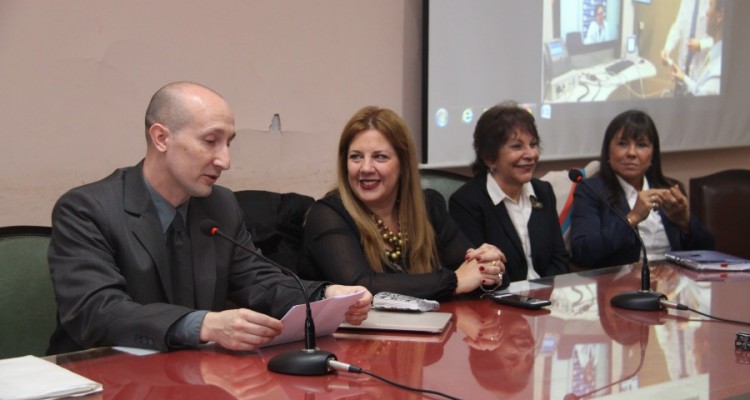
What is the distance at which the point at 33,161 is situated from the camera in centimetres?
306

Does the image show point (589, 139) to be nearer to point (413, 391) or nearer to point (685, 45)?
point (685, 45)

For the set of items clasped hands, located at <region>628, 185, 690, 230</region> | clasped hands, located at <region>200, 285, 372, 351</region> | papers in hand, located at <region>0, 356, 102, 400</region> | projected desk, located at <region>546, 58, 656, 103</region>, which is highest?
projected desk, located at <region>546, 58, 656, 103</region>

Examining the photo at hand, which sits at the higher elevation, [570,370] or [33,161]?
[33,161]

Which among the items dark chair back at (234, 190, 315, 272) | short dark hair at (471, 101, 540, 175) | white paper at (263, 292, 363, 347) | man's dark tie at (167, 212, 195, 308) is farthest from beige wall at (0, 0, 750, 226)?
white paper at (263, 292, 363, 347)

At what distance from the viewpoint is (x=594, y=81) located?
479 centimetres

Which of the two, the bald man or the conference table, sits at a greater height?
the bald man

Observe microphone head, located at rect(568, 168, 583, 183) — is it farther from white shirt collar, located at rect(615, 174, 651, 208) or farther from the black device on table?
white shirt collar, located at rect(615, 174, 651, 208)

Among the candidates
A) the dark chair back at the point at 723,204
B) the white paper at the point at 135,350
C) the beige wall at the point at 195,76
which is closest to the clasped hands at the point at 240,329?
the white paper at the point at 135,350

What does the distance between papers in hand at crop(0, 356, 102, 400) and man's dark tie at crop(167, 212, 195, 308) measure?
1.71 feet

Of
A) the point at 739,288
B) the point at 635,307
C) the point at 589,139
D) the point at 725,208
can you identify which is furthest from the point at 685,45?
the point at 635,307

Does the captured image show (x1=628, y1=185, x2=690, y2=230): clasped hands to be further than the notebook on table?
Yes

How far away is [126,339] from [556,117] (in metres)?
3.14

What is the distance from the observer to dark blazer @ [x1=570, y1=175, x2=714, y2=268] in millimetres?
3541

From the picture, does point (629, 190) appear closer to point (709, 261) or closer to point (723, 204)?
point (709, 261)
